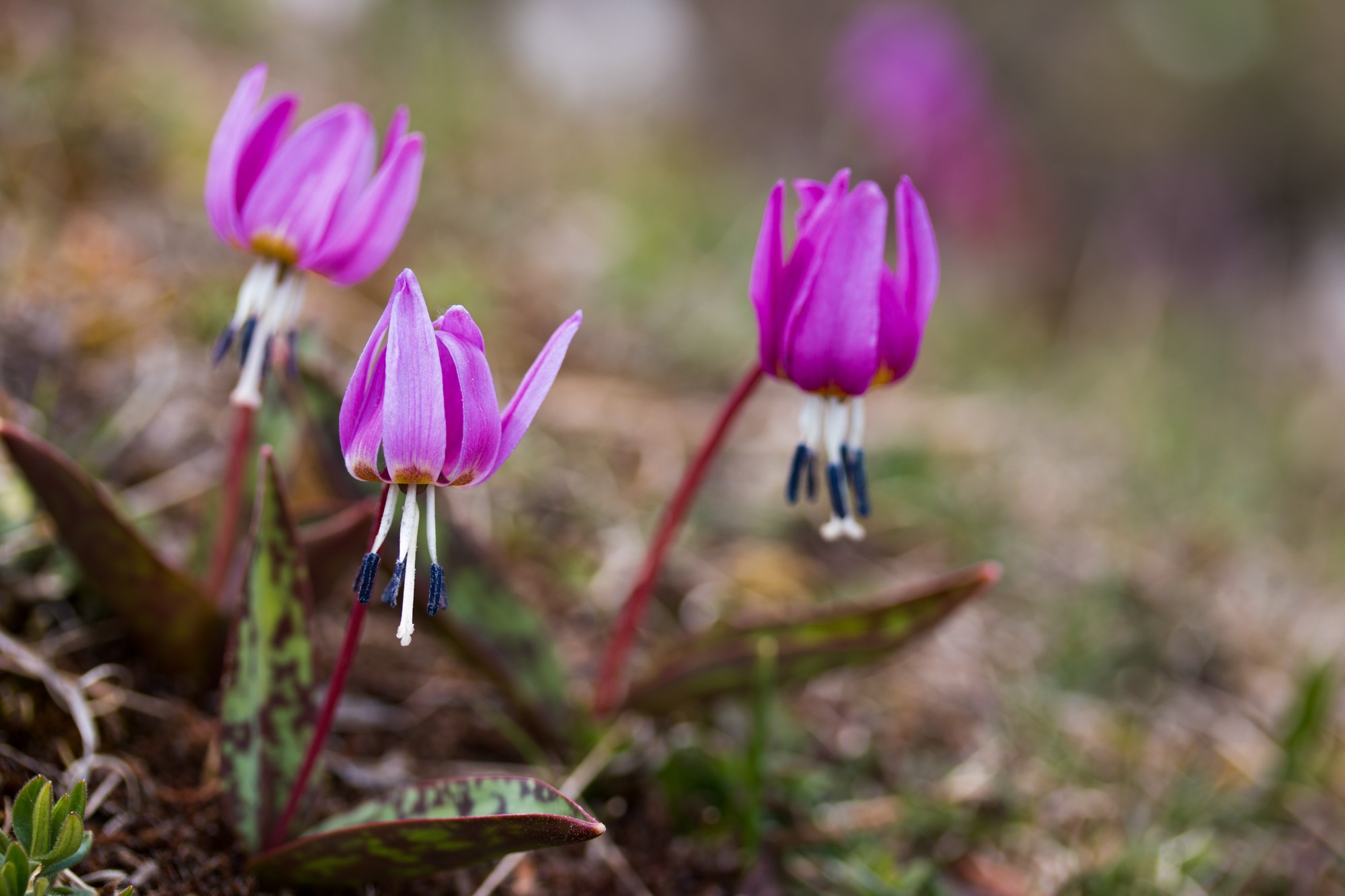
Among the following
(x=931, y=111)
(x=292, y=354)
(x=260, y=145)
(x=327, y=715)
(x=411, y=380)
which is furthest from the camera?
(x=931, y=111)

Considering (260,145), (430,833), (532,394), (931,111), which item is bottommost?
(430,833)

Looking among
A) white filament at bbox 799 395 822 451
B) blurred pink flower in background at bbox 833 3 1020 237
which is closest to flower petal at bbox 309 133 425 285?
white filament at bbox 799 395 822 451

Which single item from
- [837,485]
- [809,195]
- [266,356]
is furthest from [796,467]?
[266,356]

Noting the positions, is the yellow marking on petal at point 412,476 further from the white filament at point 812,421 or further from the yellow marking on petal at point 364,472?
the white filament at point 812,421

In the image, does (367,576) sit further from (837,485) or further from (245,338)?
(837,485)

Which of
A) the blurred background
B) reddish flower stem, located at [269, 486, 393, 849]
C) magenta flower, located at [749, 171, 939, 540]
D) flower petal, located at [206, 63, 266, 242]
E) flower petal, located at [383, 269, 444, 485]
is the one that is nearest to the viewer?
flower petal, located at [383, 269, 444, 485]

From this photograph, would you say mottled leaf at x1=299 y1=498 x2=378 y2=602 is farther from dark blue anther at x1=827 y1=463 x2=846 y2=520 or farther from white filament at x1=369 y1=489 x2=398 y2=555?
dark blue anther at x1=827 y1=463 x2=846 y2=520
